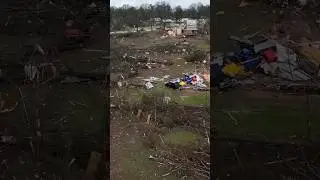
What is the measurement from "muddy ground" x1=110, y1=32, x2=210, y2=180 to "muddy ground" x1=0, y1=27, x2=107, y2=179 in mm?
340

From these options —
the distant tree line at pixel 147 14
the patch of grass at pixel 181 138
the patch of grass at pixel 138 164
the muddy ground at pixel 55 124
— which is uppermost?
the distant tree line at pixel 147 14

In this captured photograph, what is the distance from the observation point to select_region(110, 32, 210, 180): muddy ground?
2795 millimetres

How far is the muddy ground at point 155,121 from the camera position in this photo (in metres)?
2.79

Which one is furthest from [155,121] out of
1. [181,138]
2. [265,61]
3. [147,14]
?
[147,14]

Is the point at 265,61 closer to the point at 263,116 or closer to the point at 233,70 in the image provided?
the point at 233,70

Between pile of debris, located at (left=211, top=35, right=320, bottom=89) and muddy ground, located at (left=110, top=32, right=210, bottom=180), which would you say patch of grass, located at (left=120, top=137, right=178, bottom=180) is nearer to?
muddy ground, located at (left=110, top=32, right=210, bottom=180)

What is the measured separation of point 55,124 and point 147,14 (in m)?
4.40

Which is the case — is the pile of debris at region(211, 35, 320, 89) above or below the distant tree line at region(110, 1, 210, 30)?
below

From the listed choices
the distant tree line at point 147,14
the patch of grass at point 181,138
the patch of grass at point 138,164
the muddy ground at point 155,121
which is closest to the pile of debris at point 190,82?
the muddy ground at point 155,121

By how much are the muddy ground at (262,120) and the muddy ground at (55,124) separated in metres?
0.89

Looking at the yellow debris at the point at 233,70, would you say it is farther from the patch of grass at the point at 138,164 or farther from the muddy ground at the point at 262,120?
the patch of grass at the point at 138,164

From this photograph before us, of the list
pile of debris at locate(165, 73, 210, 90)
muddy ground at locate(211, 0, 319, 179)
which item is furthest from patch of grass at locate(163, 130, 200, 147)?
pile of debris at locate(165, 73, 210, 90)

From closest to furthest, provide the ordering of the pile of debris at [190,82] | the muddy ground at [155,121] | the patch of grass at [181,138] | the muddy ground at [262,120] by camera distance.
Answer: the muddy ground at [262,120] → the muddy ground at [155,121] → the patch of grass at [181,138] → the pile of debris at [190,82]

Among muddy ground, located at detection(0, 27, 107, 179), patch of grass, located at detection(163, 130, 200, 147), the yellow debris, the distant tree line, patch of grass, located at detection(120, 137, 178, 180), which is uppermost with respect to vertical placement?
the distant tree line
